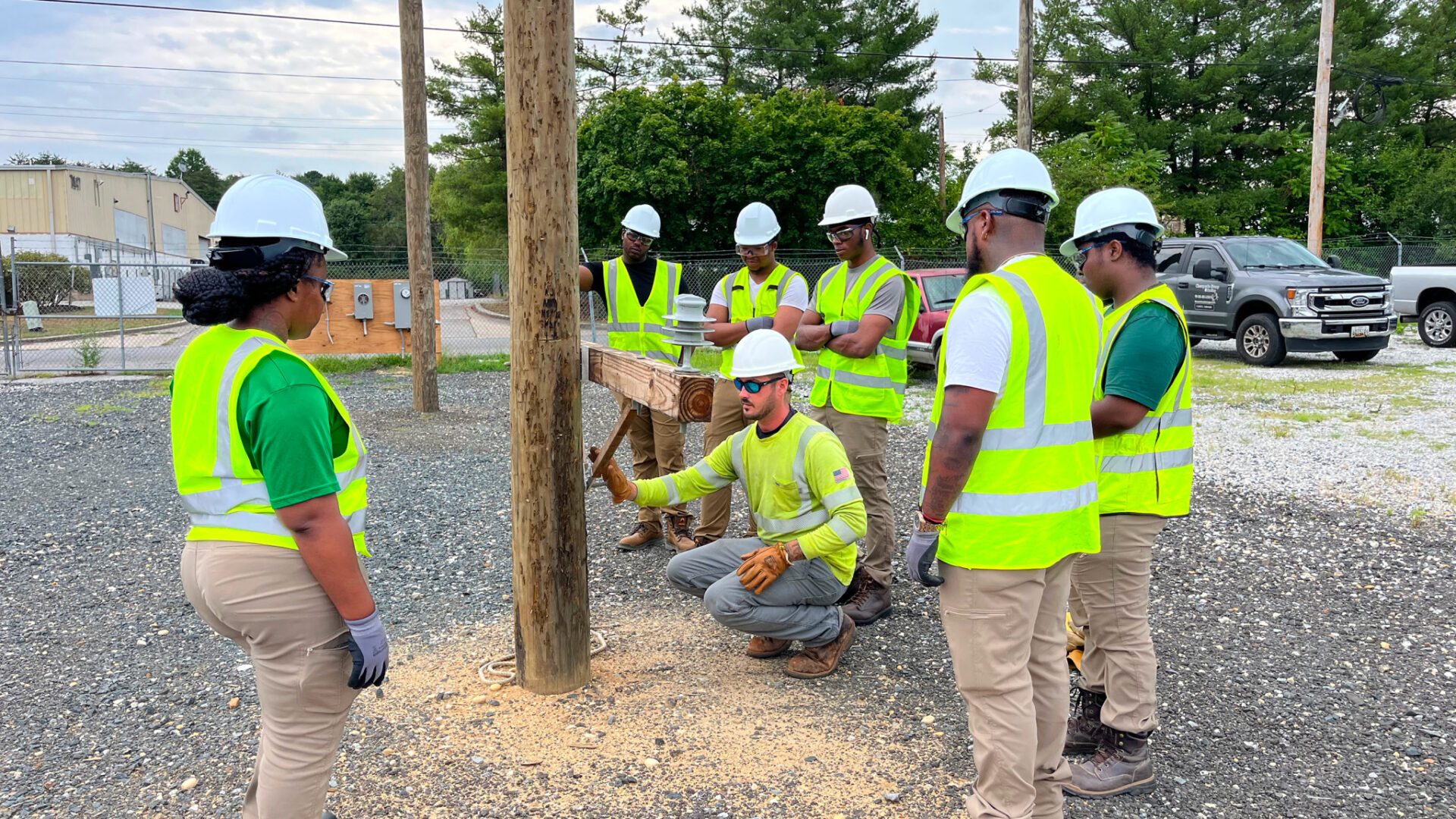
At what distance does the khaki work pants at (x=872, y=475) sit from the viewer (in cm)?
484

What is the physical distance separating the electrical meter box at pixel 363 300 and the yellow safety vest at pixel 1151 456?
1483 cm

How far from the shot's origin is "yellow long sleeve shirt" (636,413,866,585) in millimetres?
3865

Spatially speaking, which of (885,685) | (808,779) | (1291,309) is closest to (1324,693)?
(885,685)

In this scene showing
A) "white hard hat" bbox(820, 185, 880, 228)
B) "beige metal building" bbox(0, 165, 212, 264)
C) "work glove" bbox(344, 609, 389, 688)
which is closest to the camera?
"work glove" bbox(344, 609, 389, 688)

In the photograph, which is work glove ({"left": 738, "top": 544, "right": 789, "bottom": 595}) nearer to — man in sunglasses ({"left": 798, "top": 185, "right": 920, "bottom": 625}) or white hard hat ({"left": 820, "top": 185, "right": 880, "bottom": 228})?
man in sunglasses ({"left": 798, "top": 185, "right": 920, "bottom": 625})

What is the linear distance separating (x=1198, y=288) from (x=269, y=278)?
15.4 m

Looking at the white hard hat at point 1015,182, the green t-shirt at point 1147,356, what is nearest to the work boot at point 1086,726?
the green t-shirt at point 1147,356

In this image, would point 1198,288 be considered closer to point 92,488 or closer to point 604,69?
point 92,488

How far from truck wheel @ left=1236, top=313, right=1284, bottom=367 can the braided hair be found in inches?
585

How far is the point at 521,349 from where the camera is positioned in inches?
147

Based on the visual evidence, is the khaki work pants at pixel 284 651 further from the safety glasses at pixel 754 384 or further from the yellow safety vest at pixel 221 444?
the safety glasses at pixel 754 384

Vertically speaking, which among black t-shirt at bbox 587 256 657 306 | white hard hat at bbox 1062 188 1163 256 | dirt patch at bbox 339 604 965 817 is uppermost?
white hard hat at bbox 1062 188 1163 256

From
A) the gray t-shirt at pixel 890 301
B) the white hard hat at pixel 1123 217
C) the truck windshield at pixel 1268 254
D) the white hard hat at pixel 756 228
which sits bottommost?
the gray t-shirt at pixel 890 301

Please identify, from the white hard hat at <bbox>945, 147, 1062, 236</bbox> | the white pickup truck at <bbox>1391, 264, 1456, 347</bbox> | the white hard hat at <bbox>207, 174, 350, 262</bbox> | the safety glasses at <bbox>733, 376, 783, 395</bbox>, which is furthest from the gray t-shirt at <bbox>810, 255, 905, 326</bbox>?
the white pickup truck at <bbox>1391, 264, 1456, 347</bbox>
